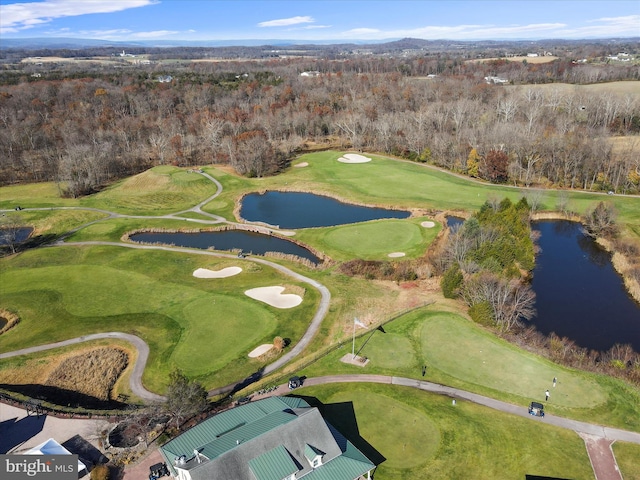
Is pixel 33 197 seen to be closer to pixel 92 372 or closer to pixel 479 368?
pixel 92 372

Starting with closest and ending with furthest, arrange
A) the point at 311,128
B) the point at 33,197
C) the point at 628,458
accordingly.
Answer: the point at 628,458, the point at 33,197, the point at 311,128

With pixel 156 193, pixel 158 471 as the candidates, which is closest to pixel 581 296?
pixel 158 471

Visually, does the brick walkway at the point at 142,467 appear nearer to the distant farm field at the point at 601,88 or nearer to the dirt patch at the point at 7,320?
the dirt patch at the point at 7,320

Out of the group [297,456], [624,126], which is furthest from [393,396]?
[624,126]

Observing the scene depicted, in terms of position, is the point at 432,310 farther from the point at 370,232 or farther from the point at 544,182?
the point at 544,182

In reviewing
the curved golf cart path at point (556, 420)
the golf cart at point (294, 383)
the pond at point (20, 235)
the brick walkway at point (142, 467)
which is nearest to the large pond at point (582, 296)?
the curved golf cart path at point (556, 420)
